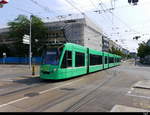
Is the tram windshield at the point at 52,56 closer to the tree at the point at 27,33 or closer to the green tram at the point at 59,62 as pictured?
the green tram at the point at 59,62

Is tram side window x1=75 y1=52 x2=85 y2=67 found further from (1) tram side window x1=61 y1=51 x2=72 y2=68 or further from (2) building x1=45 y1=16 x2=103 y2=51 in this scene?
(2) building x1=45 y1=16 x2=103 y2=51

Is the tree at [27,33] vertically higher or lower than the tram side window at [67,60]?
higher

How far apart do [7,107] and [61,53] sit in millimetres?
6496

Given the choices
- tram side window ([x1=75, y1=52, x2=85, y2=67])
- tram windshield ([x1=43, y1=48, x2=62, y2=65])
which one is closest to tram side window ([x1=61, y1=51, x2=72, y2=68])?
tram windshield ([x1=43, y1=48, x2=62, y2=65])

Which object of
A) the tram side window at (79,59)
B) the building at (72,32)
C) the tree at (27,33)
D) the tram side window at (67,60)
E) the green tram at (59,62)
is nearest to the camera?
the green tram at (59,62)

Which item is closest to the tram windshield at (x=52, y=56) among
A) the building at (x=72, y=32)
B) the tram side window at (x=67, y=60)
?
the tram side window at (x=67, y=60)

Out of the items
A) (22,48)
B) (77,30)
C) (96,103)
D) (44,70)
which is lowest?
(96,103)

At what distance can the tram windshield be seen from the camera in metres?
11.4

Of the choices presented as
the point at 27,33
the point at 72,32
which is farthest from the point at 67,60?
the point at 72,32

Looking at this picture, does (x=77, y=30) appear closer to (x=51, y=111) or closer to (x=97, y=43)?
(x=97, y=43)

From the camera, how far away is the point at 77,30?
56.0m

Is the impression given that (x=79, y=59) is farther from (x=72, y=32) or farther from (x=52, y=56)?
(x=72, y=32)

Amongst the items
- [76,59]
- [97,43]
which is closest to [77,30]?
[97,43]

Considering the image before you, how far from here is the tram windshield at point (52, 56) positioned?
11.4 meters
